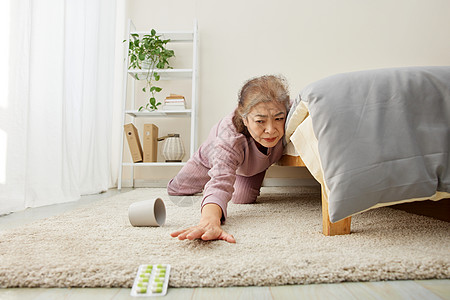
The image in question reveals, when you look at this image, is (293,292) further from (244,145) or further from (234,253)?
(244,145)

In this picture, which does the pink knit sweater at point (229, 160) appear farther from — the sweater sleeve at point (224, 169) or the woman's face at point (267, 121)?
the woman's face at point (267, 121)

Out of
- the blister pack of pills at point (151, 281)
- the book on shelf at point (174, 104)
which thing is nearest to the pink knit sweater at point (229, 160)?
the blister pack of pills at point (151, 281)

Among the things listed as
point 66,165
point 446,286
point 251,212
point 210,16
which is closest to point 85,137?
point 66,165

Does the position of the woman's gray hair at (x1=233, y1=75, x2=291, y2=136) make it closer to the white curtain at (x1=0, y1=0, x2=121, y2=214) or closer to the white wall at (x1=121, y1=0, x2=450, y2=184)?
the white curtain at (x1=0, y1=0, x2=121, y2=214)

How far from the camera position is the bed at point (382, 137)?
742mm

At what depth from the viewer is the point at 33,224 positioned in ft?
3.55

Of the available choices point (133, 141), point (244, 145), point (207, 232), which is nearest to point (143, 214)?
point (207, 232)

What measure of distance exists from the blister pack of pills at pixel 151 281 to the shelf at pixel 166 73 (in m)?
2.28

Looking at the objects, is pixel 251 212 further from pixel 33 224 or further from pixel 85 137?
pixel 85 137

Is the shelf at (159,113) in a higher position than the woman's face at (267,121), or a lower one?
higher

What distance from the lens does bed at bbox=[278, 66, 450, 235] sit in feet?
2.43

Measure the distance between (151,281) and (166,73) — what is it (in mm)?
2464

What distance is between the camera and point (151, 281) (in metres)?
0.58

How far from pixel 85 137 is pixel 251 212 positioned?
1305mm
